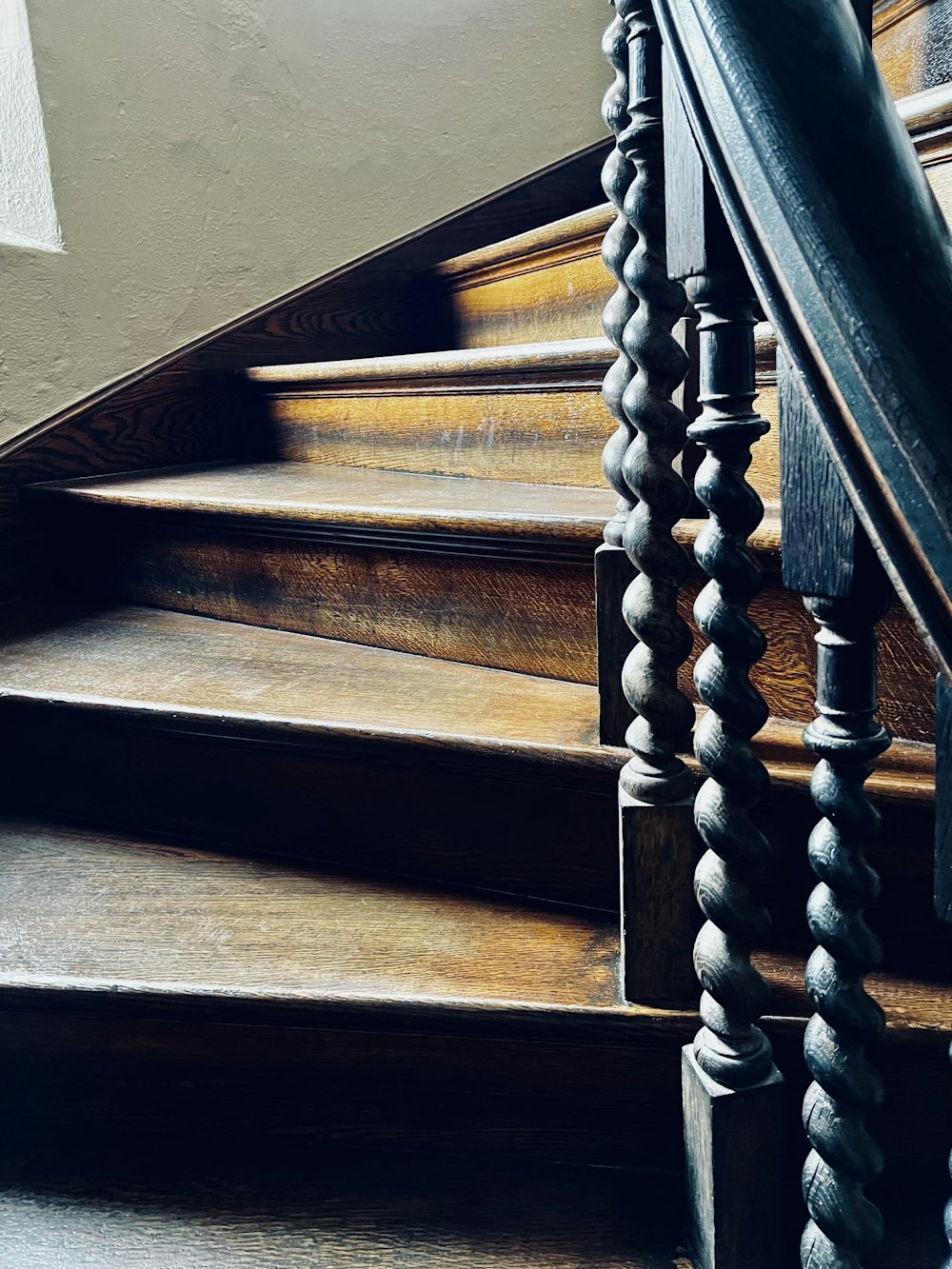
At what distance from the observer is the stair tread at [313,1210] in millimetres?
816

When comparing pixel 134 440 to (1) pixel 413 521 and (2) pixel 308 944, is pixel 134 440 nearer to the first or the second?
(1) pixel 413 521

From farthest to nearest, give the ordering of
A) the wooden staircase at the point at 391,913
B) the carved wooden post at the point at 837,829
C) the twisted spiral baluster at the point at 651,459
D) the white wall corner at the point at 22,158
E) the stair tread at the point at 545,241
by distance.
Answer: the white wall corner at the point at 22,158, the stair tread at the point at 545,241, the wooden staircase at the point at 391,913, the twisted spiral baluster at the point at 651,459, the carved wooden post at the point at 837,829

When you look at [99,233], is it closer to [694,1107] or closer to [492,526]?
[492,526]

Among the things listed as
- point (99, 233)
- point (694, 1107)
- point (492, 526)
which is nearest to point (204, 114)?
point (99, 233)

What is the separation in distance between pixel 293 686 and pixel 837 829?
0.72 metres

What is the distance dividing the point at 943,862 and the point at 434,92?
6.63 feet

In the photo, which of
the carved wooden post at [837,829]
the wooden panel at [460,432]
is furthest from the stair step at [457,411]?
the carved wooden post at [837,829]

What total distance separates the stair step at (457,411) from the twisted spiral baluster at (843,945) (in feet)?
2.30

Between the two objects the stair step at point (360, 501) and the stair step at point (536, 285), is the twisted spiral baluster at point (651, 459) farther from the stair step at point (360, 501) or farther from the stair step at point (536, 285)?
the stair step at point (536, 285)

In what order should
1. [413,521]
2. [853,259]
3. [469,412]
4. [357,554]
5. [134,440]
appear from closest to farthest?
[853,259], [413,521], [357,554], [469,412], [134,440]

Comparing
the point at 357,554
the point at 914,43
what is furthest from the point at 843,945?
the point at 914,43

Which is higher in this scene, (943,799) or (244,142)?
(244,142)

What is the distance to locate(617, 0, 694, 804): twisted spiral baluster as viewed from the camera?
0.73m

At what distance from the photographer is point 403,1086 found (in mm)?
919
